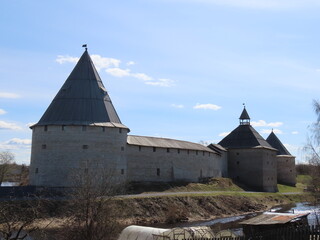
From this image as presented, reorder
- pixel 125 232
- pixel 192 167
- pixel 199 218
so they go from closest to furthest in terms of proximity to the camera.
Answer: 1. pixel 125 232
2. pixel 199 218
3. pixel 192 167

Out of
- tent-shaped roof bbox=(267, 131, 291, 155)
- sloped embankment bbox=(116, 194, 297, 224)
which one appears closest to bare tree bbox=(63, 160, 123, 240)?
sloped embankment bbox=(116, 194, 297, 224)

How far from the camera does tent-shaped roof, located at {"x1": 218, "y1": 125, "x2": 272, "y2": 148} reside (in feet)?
149

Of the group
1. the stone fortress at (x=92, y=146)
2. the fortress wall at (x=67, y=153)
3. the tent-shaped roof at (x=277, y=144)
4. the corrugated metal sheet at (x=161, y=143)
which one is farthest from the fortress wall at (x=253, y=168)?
the fortress wall at (x=67, y=153)

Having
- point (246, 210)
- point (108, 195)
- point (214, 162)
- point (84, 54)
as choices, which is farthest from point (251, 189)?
point (108, 195)

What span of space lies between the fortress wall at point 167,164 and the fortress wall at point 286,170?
17170 millimetres

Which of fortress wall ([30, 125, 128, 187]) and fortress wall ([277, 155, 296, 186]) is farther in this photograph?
fortress wall ([277, 155, 296, 186])

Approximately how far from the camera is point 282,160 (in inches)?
2164

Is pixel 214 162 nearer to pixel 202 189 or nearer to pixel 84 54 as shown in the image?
pixel 202 189

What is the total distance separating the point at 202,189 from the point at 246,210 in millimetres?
4923

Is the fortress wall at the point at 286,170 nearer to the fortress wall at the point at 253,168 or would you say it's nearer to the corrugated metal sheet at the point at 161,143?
the fortress wall at the point at 253,168

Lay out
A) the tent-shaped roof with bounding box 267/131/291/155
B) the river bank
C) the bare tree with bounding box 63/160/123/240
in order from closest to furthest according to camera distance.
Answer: the bare tree with bounding box 63/160/123/240
the river bank
the tent-shaped roof with bounding box 267/131/291/155

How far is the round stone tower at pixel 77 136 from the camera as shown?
2727 cm

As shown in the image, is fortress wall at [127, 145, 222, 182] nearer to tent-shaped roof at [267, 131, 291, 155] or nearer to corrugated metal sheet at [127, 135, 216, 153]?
corrugated metal sheet at [127, 135, 216, 153]

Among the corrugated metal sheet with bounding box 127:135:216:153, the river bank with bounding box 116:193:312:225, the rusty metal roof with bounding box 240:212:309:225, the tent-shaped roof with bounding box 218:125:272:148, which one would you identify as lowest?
the river bank with bounding box 116:193:312:225
